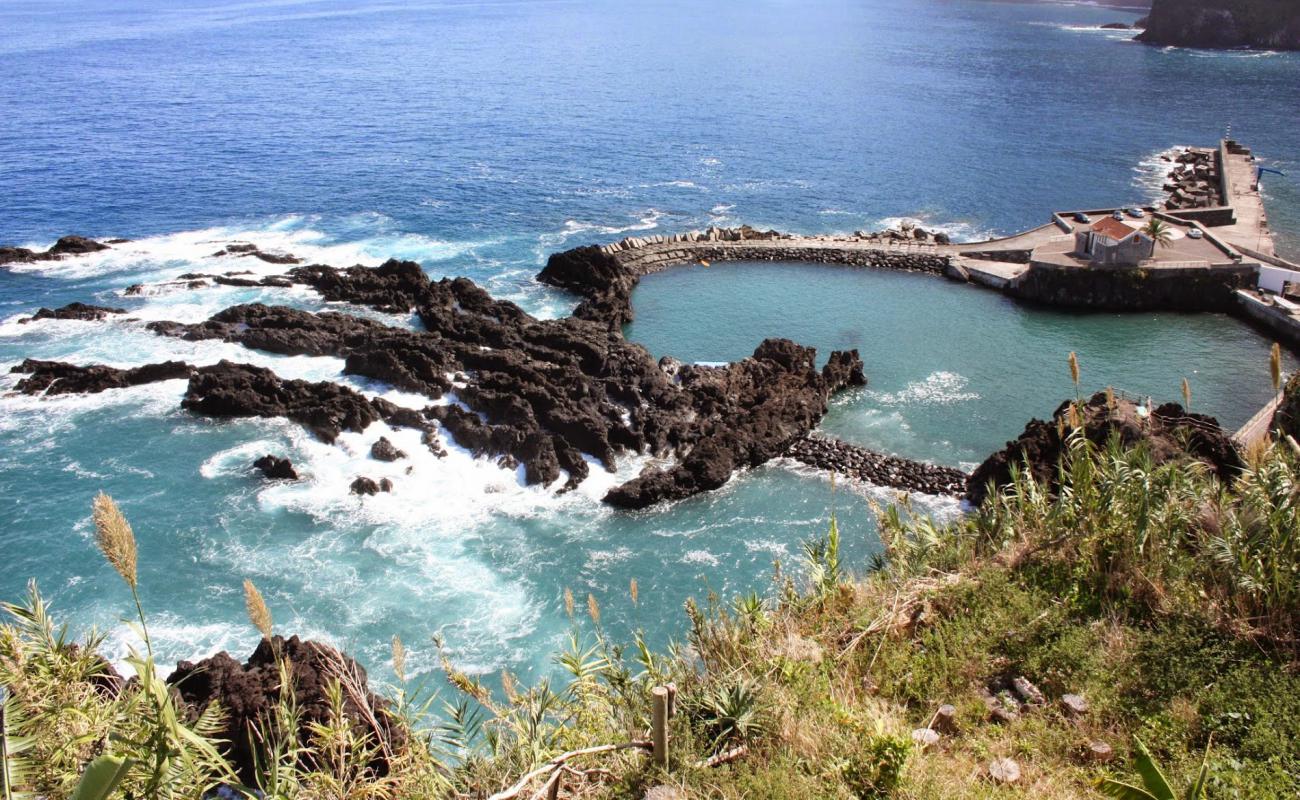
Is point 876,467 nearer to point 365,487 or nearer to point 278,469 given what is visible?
point 365,487

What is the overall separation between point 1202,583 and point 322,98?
10748 centimetres

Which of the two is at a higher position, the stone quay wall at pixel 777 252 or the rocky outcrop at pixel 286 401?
the stone quay wall at pixel 777 252

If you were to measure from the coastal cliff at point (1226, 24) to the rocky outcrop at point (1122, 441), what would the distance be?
5383 inches

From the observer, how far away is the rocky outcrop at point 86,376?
123 ft

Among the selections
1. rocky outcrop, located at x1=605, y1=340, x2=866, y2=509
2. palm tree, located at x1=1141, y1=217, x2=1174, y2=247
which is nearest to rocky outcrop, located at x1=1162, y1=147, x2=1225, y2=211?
palm tree, located at x1=1141, y1=217, x2=1174, y2=247

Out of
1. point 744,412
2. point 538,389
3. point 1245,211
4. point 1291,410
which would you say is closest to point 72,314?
point 538,389

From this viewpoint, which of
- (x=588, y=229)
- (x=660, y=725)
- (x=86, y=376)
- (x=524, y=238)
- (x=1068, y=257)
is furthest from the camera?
(x=588, y=229)

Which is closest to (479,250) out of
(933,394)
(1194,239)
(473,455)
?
(473,455)

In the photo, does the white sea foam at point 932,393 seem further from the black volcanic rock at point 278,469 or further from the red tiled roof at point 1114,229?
the black volcanic rock at point 278,469

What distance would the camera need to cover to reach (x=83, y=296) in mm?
47656

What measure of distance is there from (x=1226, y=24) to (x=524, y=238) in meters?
132

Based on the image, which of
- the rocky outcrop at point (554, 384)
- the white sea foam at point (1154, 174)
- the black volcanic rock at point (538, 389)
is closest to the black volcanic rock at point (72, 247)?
the black volcanic rock at point (538, 389)

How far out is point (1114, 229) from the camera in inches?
1892

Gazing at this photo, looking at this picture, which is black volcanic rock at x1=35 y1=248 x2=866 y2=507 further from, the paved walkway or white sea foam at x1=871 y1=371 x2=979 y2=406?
the paved walkway
